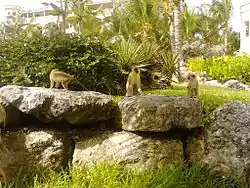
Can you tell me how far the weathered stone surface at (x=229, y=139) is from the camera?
4.95 m

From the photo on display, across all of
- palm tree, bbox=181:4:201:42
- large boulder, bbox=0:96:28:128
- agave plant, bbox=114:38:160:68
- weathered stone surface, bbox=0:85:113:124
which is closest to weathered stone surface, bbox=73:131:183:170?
weathered stone surface, bbox=0:85:113:124

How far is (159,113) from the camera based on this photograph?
4.87 m

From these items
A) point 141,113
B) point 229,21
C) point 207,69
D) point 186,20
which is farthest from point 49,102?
point 229,21

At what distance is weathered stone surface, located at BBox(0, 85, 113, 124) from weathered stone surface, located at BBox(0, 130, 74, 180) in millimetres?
287

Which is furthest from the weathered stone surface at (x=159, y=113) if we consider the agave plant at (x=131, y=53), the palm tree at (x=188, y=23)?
the palm tree at (x=188, y=23)

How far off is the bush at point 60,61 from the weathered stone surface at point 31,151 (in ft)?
3.85

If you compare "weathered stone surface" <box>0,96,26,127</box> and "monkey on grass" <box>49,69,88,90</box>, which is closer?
"weathered stone surface" <box>0,96,26,127</box>

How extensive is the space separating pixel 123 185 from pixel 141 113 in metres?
0.88

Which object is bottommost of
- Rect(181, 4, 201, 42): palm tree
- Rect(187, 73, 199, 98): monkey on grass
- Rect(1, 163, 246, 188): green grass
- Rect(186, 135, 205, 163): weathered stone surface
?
Rect(1, 163, 246, 188): green grass

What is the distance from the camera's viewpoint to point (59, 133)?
524 cm

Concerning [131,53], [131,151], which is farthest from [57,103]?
[131,53]

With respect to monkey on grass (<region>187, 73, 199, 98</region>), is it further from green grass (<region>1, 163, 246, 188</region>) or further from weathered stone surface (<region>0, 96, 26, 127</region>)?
weathered stone surface (<region>0, 96, 26, 127</region>)

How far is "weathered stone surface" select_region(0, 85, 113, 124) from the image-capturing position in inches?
192

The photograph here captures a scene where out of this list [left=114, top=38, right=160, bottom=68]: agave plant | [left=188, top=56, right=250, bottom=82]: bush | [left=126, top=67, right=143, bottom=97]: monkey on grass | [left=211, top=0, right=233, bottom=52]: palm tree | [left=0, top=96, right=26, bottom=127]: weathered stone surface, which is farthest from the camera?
[left=211, top=0, right=233, bottom=52]: palm tree
